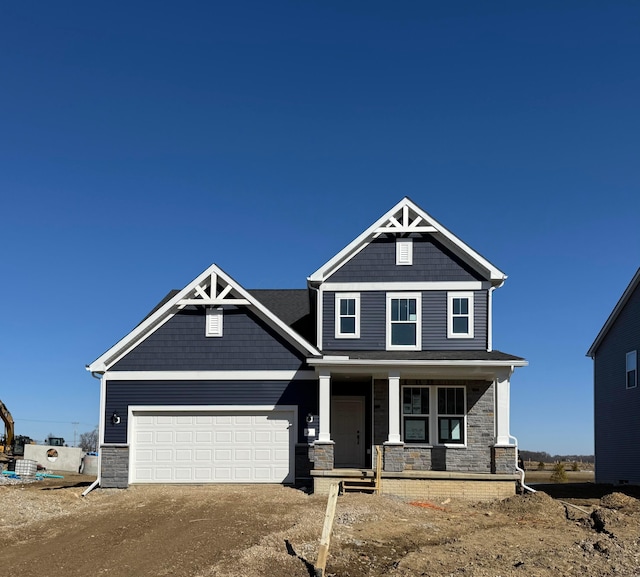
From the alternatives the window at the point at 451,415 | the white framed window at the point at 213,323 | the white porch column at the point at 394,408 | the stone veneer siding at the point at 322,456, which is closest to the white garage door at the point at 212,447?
the stone veneer siding at the point at 322,456

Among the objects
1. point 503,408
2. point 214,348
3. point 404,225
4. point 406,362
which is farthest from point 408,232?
point 214,348

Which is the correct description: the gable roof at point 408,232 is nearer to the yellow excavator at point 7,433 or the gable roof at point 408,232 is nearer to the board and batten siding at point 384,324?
the board and batten siding at point 384,324

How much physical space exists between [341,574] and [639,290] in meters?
Answer: 18.2

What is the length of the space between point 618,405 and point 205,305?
15436mm

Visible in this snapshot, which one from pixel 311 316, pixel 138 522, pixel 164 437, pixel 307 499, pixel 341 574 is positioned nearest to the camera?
pixel 341 574

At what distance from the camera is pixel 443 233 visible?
21453mm

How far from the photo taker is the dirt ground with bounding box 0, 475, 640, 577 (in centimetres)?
1130

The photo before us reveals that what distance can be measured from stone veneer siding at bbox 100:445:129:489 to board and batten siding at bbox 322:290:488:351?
20.2 ft

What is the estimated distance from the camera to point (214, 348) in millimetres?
21188

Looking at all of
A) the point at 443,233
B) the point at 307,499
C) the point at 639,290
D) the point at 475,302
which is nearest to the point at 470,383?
the point at 475,302

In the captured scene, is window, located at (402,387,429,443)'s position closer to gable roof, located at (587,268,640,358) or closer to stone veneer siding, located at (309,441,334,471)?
stone veneer siding, located at (309,441,334,471)

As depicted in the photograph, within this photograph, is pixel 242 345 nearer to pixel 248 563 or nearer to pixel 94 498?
pixel 94 498

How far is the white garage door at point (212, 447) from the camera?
2077cm

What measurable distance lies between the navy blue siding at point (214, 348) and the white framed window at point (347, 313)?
1569 millimetres
